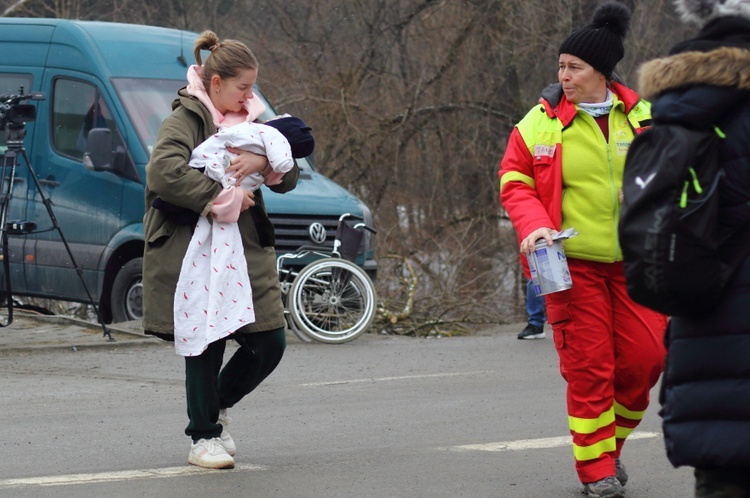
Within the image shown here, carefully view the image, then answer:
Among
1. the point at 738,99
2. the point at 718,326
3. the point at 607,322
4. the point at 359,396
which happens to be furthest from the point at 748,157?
the point at 359,396

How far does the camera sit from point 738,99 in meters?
3.50

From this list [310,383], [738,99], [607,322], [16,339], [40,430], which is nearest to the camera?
[738,99]

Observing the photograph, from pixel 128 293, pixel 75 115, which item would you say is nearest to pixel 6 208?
pixel 128 293

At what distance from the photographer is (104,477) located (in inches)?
228

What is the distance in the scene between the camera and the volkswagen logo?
1212 centimetres

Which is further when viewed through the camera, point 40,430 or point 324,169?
point 324,169

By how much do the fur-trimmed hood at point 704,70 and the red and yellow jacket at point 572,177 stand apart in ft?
6.10

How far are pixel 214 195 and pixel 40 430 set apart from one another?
2119mm

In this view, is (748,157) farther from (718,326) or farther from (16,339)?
(16,339)

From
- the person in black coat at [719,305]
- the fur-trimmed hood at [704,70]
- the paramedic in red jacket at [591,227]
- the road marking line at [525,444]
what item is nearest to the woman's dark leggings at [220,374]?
the paramedic in red jacket at [591,227]

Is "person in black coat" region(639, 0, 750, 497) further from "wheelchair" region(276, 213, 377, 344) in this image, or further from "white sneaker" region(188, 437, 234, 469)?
"wheelchair" region(276, 213, 377, 344)

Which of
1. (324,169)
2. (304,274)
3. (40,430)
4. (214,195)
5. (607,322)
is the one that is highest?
(214,195)

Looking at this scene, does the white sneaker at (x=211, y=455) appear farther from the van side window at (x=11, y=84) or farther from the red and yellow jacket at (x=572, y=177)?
the van side window at (x=11, y=84)

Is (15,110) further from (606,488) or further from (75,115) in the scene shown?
(606,488)
